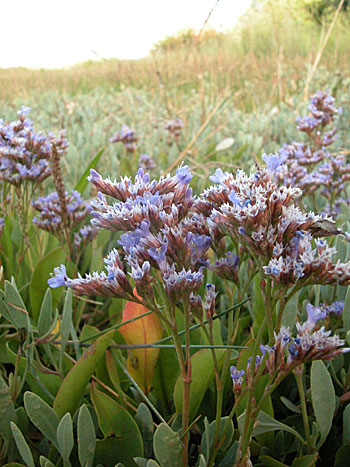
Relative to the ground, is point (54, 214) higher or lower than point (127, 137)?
lower

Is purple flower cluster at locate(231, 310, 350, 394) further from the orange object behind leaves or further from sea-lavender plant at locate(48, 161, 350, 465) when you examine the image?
the orange object behind leaves

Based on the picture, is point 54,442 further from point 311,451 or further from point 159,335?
point 311,451

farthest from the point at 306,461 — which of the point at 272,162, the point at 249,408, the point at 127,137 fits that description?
the point at 127,137

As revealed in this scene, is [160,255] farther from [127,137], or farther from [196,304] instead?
[127,137]

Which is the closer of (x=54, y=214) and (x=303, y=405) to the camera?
(x=303, y=405)

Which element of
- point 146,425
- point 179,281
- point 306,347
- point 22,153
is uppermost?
point 22,153
